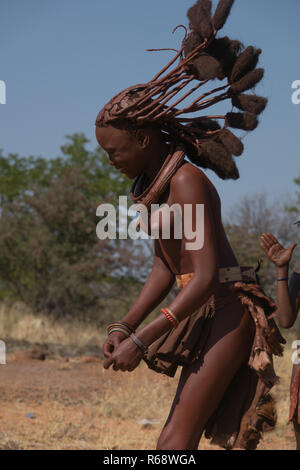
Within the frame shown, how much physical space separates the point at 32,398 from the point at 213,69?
5.94 meters

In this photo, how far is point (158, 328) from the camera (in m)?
2.87

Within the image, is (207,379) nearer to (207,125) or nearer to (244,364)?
(244,364)

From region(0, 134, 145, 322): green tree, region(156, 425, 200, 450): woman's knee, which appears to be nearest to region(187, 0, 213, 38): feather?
region(156, 425, 200, 450): woman's knee

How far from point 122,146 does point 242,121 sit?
0.64 m

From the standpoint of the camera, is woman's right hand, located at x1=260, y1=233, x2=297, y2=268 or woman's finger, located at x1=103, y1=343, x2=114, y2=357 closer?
woman's finger, located at x1=103, y1=343, x2=114, y2=357

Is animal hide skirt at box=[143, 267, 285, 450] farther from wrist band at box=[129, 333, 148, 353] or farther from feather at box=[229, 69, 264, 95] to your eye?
feather at box=[229, 69, 264, 95]

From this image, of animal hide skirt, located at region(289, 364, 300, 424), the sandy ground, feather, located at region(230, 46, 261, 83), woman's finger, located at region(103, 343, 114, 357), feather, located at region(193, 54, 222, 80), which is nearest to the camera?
woman's finger, located at region(103, 343, 114, 357)

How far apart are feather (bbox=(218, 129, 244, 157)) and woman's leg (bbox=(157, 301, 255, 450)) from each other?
799 mm

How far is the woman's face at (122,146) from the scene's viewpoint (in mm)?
3145

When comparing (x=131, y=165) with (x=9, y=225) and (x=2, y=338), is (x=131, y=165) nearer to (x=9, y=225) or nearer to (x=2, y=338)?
(x=2, y=338)

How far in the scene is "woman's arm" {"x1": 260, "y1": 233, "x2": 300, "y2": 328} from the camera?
3451 mm

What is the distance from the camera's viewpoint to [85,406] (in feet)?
25.6
